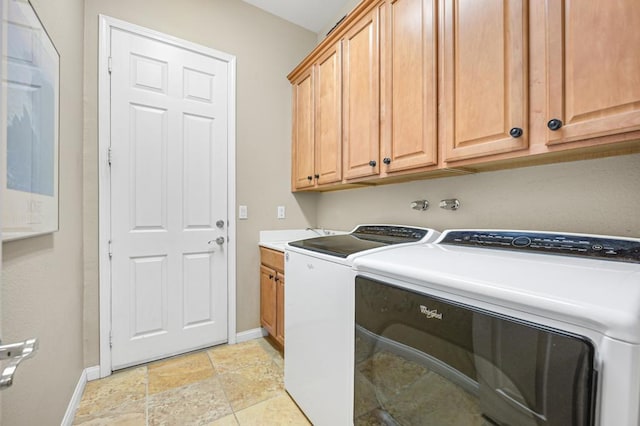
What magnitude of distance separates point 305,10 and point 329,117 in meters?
1.20

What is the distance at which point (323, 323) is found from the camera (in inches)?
52.5

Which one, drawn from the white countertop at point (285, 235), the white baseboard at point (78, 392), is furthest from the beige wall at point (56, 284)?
the white countertop at point (285, 235)


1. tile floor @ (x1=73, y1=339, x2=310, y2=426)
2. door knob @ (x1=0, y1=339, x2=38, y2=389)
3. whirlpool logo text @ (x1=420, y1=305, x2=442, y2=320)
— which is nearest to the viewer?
door knob @ (x1=0, y1=339, x2=38, y2=389)

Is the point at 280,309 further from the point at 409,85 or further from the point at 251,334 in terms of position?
the point at 409,85

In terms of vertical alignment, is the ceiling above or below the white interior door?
above

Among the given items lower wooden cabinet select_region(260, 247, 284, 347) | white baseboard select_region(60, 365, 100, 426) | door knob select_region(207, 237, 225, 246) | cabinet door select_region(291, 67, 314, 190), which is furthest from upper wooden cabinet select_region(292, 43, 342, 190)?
white baseboard select_region(60, 365, 100, 426)

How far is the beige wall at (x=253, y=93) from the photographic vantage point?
84.6 inches

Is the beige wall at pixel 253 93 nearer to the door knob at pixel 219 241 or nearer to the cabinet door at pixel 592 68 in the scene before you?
the door knob at pixel 219 241

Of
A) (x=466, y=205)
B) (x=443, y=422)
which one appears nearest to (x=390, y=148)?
(x=466, y=205)

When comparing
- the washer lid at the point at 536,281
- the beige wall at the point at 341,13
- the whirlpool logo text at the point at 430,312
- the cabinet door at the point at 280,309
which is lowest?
the cabinet door at the point at 280,309

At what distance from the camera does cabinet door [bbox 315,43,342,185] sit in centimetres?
198

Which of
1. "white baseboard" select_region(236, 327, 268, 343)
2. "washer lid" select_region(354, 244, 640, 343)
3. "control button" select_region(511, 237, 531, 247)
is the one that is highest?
"control button" select_region(511, 237, 531, 247)

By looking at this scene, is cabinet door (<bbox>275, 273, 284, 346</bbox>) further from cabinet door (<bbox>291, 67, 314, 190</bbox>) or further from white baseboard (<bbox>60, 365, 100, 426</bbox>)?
white baseboard (<bbox>60, 365, 100, 426</bbox>)

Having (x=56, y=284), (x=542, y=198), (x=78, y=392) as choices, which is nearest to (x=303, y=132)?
(x=542, y=198)
